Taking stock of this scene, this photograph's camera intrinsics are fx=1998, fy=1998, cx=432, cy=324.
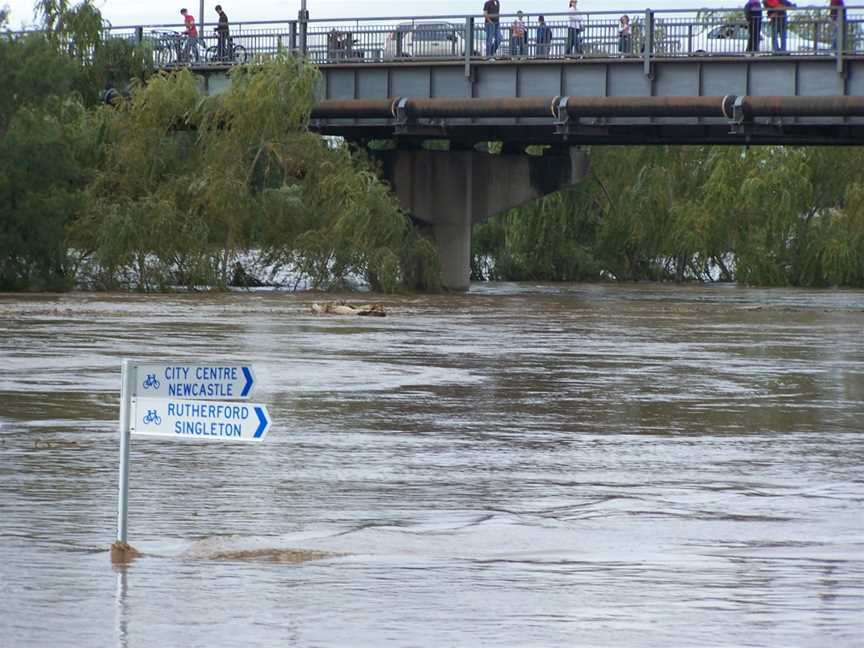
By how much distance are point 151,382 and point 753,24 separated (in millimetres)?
45445

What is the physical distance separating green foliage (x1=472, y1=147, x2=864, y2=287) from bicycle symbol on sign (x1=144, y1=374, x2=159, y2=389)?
209 feet

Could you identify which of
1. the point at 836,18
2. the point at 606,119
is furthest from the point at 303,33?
the point at 836,18

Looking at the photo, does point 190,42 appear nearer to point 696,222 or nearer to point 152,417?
point 696,222

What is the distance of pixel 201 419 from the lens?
9656mm

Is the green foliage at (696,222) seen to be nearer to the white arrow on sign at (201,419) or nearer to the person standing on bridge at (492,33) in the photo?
the person standing on bridge at (492,33)

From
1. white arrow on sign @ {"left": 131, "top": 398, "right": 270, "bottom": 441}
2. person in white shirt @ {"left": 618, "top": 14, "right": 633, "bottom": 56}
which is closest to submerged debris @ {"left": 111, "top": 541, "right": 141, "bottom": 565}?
white arrow on sign @ {"left": 131, "top": 398, "right": 270, "bottom": 441}

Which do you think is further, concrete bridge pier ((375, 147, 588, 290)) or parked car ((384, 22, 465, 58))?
concrete bridge pier ((375, 147, 588, 290))

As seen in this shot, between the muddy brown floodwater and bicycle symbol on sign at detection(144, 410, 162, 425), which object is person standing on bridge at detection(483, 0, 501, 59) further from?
bicycle symbol on sign at detection(144, 410, 162, 425)

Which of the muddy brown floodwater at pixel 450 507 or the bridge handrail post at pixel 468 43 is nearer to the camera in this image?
the muddy brown floodwater at pixel 450 507

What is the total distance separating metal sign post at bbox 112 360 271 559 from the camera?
954 cm

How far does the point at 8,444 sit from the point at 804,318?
32.4 meters

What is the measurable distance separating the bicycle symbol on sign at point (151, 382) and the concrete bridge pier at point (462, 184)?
55.9 meters

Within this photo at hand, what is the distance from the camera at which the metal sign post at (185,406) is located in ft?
31.3

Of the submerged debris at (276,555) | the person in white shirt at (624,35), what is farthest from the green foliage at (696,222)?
the submerged debris at (276,555)
